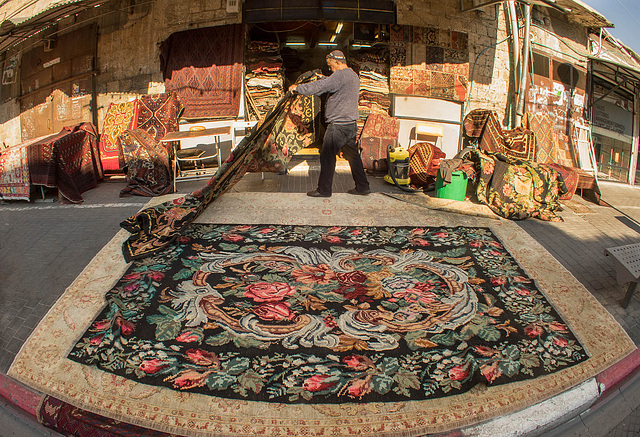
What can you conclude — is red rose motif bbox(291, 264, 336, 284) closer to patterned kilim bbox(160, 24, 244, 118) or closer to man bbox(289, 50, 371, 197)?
man bbox(289, 50, 371, 197)

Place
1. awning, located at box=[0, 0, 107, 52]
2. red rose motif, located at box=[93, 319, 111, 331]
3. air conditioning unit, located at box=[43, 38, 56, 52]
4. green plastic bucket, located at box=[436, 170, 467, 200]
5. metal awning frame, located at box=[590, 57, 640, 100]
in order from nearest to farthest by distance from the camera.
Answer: red rose motif, located at box=[93, 319, 111, 331] → green plastic bucket, located at box=[436, 170, 467, 200] → awning, located at box=[0, 0, 107, 52] → air conditioning unit, located at box=[43, 38, 56, 52] → metal awning frame, located at box=[590, 57, 640, 100]

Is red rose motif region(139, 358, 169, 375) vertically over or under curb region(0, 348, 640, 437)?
over

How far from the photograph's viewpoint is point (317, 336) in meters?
2.42

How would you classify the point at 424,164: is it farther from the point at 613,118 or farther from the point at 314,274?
the point at 613,118

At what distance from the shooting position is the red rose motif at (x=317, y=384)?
2.06 m

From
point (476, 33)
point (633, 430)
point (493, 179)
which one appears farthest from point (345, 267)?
point (476, 33)

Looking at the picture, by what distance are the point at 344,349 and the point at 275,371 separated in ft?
1.40

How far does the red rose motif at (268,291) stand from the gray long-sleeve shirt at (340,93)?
2.38 m

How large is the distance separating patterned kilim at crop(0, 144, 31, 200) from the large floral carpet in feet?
8.75

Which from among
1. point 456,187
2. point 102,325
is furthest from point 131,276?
point 456,187

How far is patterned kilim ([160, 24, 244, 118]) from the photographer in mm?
6734

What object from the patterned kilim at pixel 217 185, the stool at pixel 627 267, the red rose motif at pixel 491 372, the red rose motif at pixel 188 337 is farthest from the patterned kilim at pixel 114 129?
the stool at pixel 627 267

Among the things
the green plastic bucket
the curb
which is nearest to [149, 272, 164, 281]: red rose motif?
the curb

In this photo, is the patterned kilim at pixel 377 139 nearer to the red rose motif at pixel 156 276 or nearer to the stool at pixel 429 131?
the stool at pixel 429 131
